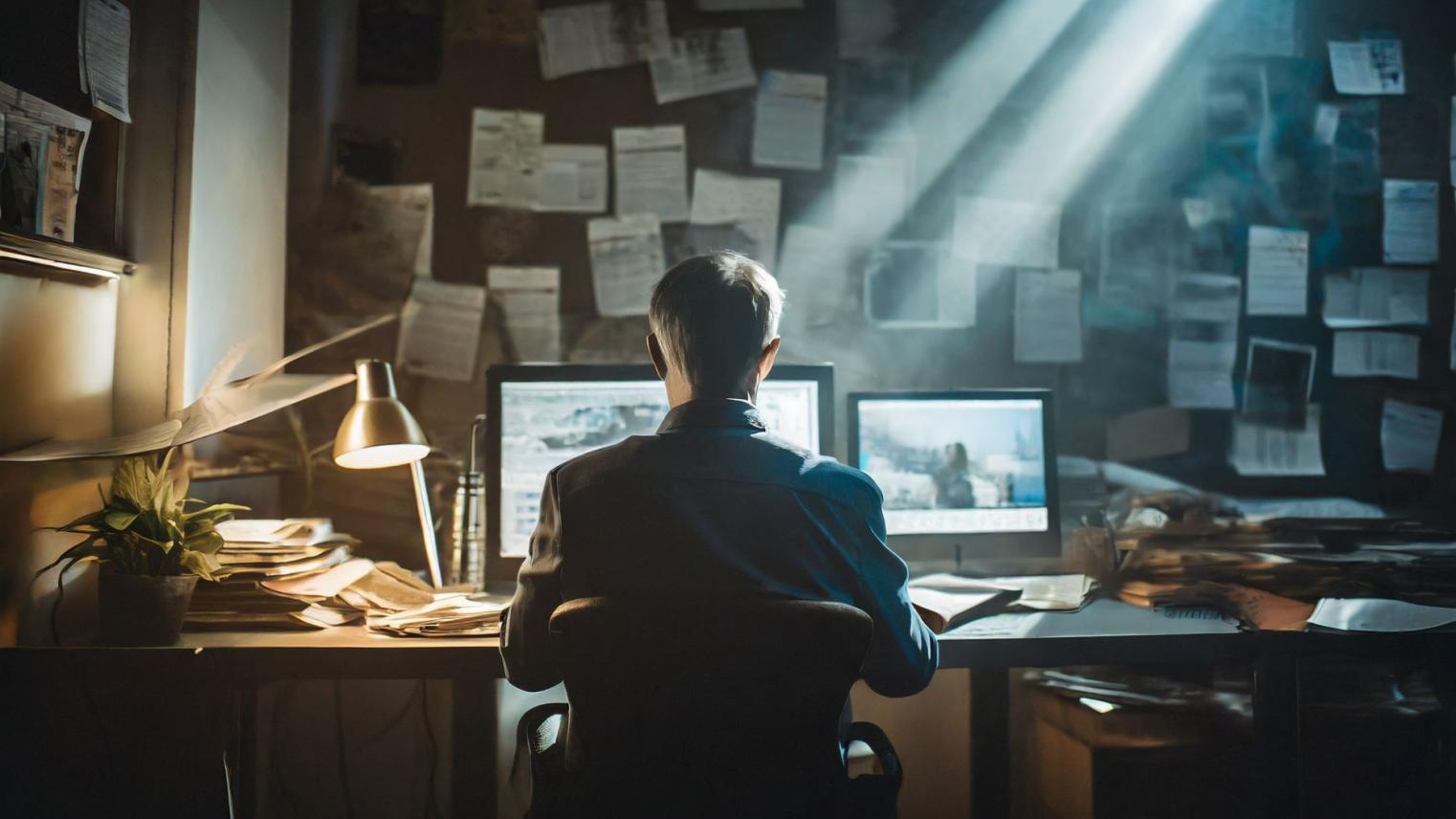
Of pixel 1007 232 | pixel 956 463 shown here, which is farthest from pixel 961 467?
pixel 1007 232

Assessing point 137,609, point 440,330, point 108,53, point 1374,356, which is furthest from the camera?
point 1374,356

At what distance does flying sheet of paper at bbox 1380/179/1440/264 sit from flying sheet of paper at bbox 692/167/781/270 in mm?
1324

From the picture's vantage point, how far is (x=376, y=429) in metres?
1.40

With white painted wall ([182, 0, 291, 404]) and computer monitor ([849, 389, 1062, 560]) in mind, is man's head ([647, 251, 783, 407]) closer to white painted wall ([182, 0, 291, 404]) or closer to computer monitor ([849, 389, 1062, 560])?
computer monitor ([849, 389, 1062, 560])

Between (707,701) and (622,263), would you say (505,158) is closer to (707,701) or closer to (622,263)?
(622,263)

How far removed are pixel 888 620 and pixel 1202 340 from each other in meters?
1.33

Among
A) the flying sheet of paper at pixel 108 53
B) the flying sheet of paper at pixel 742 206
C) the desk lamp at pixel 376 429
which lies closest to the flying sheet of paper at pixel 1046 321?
the flying sheet of paper at pixel 742 206

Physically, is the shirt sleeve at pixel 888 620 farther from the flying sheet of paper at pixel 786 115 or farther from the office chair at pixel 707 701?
the flying sheet of paper at pixel 786 115

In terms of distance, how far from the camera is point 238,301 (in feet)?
5.41

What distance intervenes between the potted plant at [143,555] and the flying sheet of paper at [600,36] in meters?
1.08

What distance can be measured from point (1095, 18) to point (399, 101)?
147cm

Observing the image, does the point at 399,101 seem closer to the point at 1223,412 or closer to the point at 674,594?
the point at 674,594

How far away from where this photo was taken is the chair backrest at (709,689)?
0.75m

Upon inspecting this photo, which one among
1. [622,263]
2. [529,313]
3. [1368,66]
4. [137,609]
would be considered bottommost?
[137,609]
